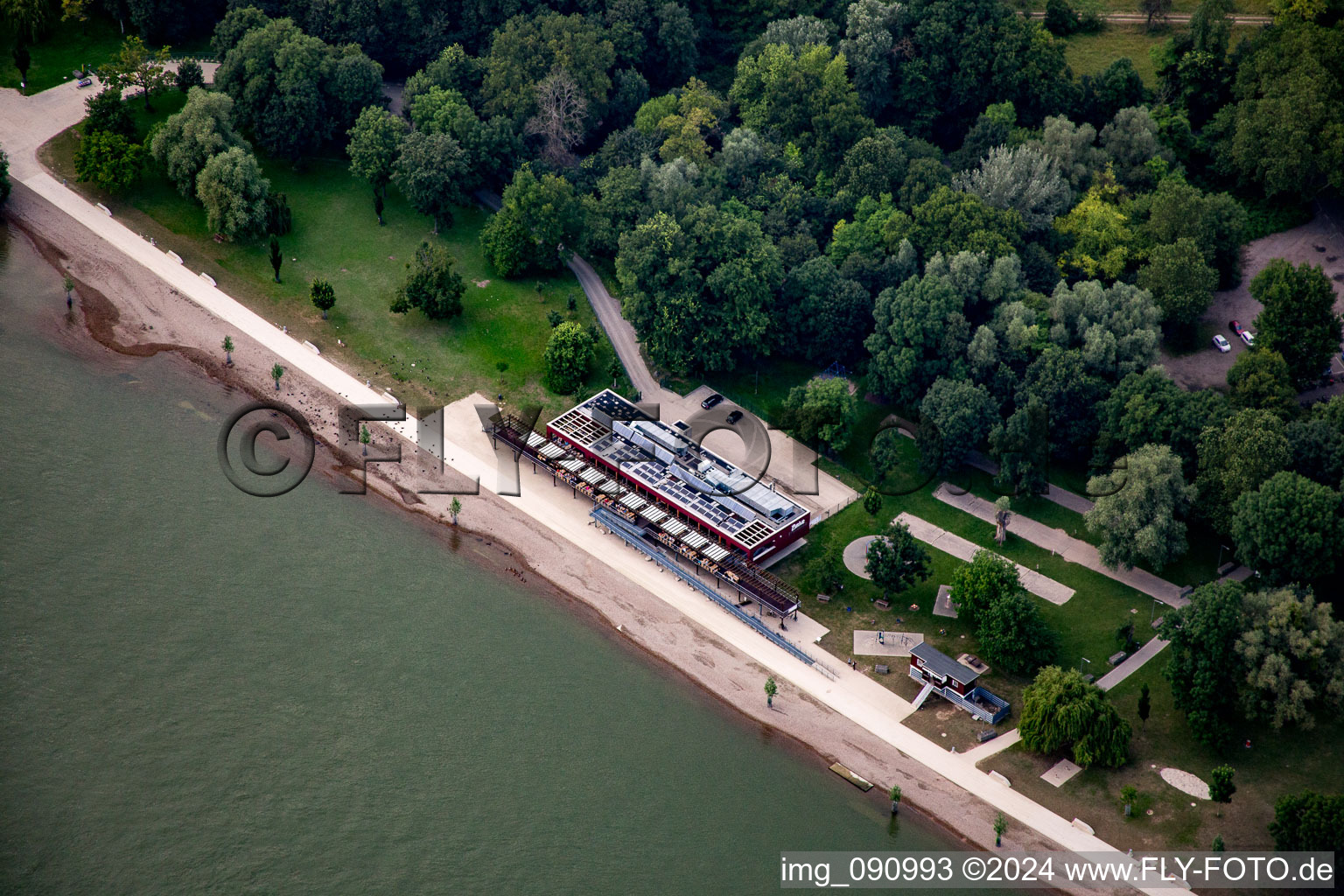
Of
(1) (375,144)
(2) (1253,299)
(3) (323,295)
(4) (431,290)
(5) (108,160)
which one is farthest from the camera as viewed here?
(1) (375,144)

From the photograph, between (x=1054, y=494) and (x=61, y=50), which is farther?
(x=61, y=50)

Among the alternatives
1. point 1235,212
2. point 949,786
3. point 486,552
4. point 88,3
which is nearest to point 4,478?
point 486,552

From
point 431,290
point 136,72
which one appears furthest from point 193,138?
point 431,290

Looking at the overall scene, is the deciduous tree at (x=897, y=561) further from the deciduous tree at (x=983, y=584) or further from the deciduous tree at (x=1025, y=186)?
the deciduous tree at (x=1025, y=186)

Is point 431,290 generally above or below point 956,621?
above

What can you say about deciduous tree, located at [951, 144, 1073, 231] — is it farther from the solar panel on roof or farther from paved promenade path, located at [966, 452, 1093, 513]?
the solar panel on roof

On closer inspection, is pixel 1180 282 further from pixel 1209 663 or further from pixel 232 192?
pixel 232 192

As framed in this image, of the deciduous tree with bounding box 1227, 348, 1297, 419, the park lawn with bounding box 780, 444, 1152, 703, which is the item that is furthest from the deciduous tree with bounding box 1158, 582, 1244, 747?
the deciduous tree with bounding box 1227, 348, 1297, 419
